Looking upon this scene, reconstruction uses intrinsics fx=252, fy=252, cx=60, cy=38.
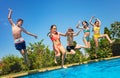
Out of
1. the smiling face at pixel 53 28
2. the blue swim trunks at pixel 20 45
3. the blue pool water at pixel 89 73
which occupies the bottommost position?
the blue pool water at pixel 89 73

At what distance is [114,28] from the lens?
3628 cm

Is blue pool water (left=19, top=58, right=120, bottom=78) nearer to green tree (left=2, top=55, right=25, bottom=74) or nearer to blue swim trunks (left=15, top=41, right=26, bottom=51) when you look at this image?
blue swim trunks (left=15, top=41, right=26, bottom=51)

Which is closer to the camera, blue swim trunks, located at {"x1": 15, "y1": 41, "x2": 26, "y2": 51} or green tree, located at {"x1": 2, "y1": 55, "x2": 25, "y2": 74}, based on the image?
blue swim trunks, located at {"x1": 15, "y1": 41, "x2": 26, "y2": 51}

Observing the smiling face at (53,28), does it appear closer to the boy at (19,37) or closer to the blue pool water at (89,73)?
the boy at (19,37)

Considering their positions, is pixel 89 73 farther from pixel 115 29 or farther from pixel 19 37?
pixel 115 29

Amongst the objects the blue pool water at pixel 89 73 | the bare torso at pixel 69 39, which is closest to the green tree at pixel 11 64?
the blue pool water at pixel 89 73

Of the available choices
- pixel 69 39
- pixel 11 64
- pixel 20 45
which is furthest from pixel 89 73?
pixel 11 64

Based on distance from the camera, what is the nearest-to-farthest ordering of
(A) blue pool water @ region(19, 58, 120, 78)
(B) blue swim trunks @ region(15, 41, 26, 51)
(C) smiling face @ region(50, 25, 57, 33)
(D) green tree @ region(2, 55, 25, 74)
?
(A) blue pool water @ region(19, 58, 120, 78)
(B) blue swim trunks @ region(15, 41, 26, 51)
(C) smiling face @ region(50, 25, 57, 33)
(D) green tree @ region(2, 55, 25, 74)

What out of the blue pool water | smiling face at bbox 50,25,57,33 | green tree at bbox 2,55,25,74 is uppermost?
smiling face at bbox 50,25,57,33

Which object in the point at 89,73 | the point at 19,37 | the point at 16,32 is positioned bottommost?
the point at 89,73

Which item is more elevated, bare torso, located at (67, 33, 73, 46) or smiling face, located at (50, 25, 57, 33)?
smiling face, located at (50, 25, 57, 33)

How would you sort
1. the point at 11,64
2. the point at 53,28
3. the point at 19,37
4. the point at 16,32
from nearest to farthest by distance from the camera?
the point at 16,32
the point at 19,37
the point at 53,28
the point at 11,64

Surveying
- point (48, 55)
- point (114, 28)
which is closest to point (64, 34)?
point (48, 55)

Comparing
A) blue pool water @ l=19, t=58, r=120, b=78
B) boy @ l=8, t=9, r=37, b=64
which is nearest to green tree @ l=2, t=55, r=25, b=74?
blue pool water @ l=19, t=58, r=120, b=78
